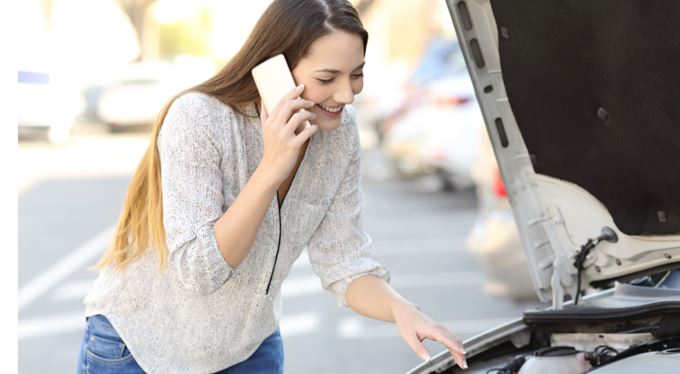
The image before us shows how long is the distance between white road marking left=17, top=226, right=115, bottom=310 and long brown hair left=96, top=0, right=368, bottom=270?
18.2ft

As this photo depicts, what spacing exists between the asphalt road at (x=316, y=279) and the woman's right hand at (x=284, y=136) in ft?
12.2

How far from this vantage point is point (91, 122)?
87.0 feet

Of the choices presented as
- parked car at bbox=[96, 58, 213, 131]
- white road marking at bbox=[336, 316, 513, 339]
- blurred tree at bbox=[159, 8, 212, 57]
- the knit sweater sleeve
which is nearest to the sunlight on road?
parked car at bbox=[96, 58, 213, 131]

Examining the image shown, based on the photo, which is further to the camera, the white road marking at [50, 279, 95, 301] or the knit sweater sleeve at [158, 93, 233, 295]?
the white road marking at [50, 279, 95, 301]

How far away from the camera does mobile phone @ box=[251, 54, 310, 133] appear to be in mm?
2377

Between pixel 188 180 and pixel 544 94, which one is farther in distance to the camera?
pixel 544 94

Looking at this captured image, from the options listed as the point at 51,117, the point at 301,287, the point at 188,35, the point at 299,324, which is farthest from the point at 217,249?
the point at 188,35

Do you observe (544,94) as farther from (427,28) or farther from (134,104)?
(427,28)

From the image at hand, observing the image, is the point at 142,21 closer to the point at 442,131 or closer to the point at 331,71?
the point at 442,131

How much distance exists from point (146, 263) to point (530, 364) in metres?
0.84

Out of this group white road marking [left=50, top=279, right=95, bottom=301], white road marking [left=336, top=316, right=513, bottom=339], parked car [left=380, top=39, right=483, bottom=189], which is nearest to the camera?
white road marking [left=336, top=316, right=513, bottom=339]

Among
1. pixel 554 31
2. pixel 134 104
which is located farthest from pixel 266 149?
pixel 134 104

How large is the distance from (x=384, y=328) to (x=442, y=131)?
459 centimetres

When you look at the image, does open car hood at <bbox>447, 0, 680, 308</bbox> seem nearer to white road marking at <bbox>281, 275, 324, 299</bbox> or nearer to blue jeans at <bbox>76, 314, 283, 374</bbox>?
blue jeans at <bbox>76, 314, 283, 374</bbox>
